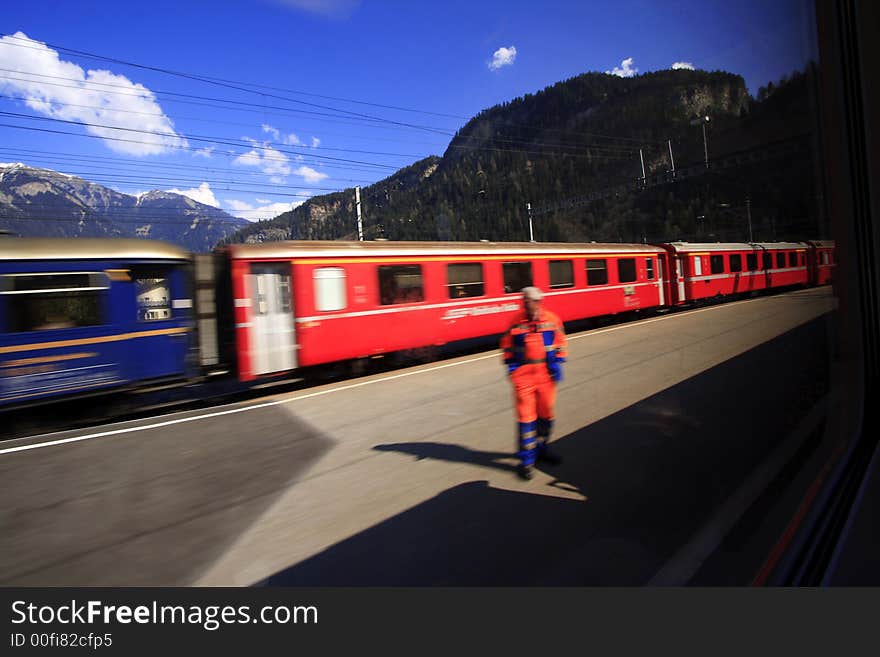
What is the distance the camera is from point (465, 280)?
12.2m

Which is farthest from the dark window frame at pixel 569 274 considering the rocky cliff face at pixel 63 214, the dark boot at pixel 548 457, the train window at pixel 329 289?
the dark boot at pixel 548 457

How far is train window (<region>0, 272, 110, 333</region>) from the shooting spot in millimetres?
6762

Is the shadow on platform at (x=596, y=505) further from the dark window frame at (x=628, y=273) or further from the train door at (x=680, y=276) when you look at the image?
the train door at (x=680, y=276)

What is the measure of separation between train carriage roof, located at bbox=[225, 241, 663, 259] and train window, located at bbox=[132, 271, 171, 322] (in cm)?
137

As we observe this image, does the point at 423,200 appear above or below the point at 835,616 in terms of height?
above

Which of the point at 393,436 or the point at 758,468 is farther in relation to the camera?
the point at 393,436

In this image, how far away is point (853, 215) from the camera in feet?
14.2

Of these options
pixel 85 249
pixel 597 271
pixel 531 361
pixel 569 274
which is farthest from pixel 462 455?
pixel 597 271

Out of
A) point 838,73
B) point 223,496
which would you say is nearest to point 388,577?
point 223,496

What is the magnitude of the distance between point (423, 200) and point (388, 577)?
271 ft

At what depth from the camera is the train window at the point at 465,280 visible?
11930 mm

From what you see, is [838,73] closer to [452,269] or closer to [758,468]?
[758,468]

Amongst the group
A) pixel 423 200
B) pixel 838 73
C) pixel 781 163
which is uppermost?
pixel 423 200

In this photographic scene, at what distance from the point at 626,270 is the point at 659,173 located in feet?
20.3
